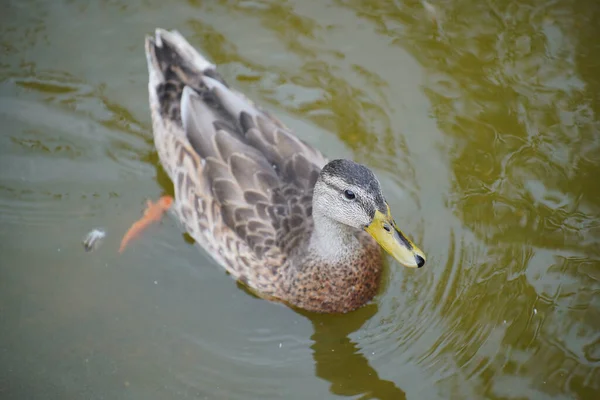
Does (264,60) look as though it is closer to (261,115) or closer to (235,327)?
(261,115)

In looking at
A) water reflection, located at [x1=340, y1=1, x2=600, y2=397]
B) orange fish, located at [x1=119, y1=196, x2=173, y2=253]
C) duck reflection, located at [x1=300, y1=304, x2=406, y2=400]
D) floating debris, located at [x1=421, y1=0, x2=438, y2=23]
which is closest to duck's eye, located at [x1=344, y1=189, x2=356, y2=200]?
duck reflection, located at [x1=300, y1=304, x2=406, y2=400]

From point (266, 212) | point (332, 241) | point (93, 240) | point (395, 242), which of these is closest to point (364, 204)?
point (395, 242)

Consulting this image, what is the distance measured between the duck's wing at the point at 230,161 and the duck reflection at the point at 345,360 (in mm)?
633

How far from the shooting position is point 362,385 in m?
4.59

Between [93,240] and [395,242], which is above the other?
[395,242]

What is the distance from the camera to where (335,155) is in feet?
A: 18.6

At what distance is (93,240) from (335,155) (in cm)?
200

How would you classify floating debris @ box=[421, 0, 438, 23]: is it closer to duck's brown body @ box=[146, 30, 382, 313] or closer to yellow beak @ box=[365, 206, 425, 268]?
duck's brown body @ box=[146, 30, 382, 313]

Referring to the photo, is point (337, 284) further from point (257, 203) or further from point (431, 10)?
point (431, 10)

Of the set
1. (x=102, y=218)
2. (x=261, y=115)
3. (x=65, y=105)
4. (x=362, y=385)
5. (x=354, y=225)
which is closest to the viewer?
(x=354, y=225)

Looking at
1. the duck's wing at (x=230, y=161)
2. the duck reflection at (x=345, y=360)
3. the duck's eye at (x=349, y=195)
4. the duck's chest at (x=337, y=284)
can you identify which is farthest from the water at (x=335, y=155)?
the duck's eye at (x=349, y=195)

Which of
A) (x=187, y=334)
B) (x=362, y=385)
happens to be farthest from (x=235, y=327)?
(x=362, y=385)

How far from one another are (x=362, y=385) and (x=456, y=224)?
1.44 metres

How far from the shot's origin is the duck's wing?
15.3 feet
